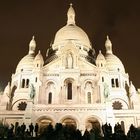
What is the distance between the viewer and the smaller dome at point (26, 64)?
60.8m

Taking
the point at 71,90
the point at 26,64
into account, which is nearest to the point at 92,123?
the point at 71,90

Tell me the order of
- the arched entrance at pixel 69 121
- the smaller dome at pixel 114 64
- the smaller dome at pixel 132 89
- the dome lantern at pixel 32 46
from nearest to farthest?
the arched entrance at pixel 69 121 → the smaller dome at pixel 132 89 → the smaller dome at pixel 114 64 → the dome lantern at pixel 32 46

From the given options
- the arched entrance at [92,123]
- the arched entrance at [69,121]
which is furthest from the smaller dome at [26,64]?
the arched entrance at [92,123]

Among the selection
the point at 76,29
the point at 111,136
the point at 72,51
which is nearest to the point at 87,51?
the point at 76,29

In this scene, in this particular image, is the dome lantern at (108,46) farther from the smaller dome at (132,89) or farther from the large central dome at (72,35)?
the smaller dome at (132,89)

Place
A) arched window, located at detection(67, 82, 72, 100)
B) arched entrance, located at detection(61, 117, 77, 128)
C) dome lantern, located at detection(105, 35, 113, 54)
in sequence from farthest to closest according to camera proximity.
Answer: dome lantern, located at detection(105, 35, 113, 54) → arched window, located at detection(67, 82, 72, 100) → arched entrance, located at detection(61, 117, 77, 128)

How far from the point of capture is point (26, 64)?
61250mm

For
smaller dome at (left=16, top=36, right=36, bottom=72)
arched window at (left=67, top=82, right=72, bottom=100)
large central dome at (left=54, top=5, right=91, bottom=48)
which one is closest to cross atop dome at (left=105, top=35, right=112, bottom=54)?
large central dome at (left=54, top=5, right=91, bottom=48)

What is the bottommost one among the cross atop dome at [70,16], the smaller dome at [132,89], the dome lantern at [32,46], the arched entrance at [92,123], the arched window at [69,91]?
the arched entrance at [92,123]

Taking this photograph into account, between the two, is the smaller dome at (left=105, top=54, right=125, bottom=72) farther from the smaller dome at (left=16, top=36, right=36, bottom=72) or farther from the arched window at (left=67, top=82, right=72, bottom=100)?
the smaller dome at (left=16, top=36, right=36, bottom=72)

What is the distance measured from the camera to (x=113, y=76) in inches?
2367

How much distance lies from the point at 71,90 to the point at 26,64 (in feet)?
44.7

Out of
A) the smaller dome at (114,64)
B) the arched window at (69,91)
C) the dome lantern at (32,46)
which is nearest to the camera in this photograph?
the arched window at (69,91)

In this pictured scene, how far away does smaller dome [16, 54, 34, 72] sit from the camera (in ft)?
200
